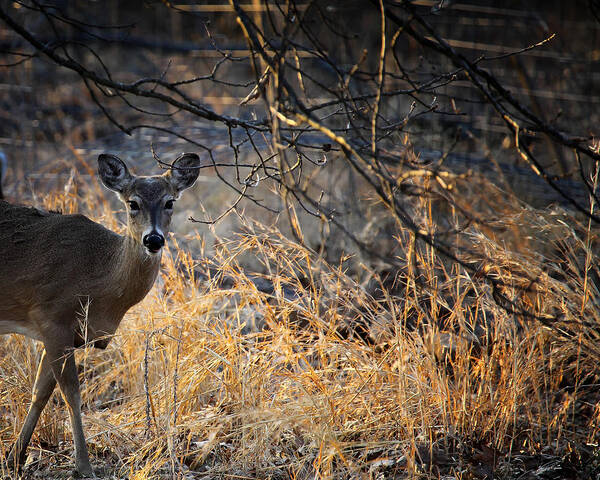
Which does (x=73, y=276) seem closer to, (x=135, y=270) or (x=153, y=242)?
(x=135, y=270)

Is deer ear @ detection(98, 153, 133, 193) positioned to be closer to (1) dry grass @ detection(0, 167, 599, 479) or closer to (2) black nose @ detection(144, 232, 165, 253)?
(2) black nose @ detection(144, 232, 165, 253)

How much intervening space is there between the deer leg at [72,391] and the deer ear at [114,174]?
104 cm

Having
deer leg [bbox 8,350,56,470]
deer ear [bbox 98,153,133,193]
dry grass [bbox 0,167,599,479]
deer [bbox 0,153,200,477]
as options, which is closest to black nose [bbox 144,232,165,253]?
deer [bbox 0,153,200,477]

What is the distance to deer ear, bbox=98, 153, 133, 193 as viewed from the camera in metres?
4.29

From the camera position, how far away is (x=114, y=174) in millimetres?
4340

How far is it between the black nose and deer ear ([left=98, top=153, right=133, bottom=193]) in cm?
62

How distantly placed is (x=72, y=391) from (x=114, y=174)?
4.32 ft

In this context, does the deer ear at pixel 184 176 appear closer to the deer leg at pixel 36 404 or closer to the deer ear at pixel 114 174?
the deer ear at pixel 114 174

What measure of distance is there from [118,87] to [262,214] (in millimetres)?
4252

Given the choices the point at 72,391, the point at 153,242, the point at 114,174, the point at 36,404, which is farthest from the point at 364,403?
the point at 114,174

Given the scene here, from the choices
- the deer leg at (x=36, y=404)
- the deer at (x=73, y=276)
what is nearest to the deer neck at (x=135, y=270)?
the deer at (x=73, y=276)

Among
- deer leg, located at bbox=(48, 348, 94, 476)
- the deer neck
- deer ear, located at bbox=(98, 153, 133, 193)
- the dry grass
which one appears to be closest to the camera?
the dry grass

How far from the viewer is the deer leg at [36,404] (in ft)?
12.4

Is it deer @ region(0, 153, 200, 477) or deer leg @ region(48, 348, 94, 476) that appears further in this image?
deer @ region(0, 153, 200, 477)
